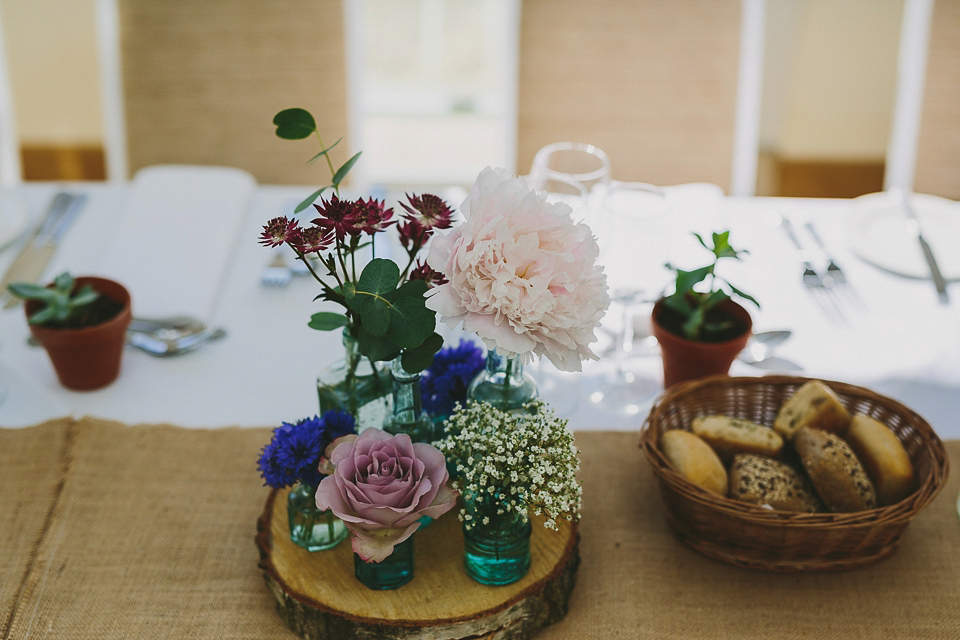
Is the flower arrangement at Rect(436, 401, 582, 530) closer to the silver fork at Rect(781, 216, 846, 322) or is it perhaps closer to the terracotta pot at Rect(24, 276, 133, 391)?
the terracotta pot at Rect(24, 276, 133, 391)

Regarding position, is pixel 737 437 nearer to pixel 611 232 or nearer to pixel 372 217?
→ pixel 611 232

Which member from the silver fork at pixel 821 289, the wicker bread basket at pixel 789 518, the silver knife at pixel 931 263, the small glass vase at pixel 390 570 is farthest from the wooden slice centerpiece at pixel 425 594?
the silver knife at pixel 931 263

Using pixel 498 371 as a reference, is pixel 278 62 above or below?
above

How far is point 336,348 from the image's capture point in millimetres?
1151

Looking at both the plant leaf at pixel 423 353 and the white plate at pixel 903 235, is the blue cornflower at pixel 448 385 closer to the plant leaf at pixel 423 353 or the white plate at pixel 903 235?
the plant leaf at pixel 423 353

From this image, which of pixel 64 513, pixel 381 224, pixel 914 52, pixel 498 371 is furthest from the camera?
pixel 914 52

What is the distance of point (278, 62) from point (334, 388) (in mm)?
1063

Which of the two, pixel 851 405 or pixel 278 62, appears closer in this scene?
pixel 851 405

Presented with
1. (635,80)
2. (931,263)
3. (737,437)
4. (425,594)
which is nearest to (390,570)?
(425,594)

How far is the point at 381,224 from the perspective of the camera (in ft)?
2.20

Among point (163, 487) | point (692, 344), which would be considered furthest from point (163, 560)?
point (692, 344)

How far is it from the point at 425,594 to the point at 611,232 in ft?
1.47

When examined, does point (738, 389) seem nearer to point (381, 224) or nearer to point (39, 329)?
point (381, 224)

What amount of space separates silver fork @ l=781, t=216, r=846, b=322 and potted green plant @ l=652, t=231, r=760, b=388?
252 mm
